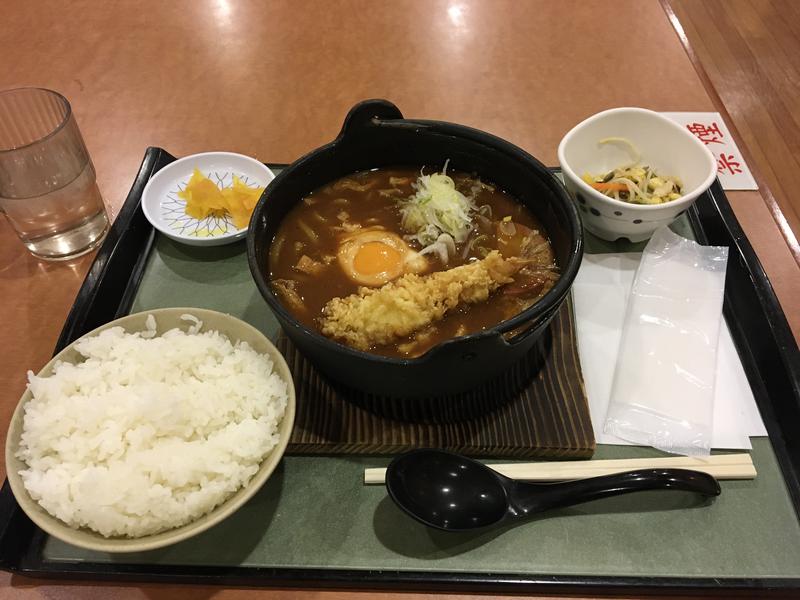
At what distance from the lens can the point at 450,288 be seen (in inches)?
63.6

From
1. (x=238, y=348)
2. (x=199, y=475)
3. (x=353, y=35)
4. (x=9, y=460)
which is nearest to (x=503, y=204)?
(x=238, y=348)

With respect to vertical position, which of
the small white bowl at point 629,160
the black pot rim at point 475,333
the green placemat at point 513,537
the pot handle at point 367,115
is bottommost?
the green placemat at point 513,537

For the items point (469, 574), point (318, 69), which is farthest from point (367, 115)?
point (318, 69)

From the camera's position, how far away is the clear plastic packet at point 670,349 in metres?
1.63

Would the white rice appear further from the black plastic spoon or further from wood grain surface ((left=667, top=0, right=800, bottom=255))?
wood grain surface ((left=667, top=0, right=800, bottom=255))

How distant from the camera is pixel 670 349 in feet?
5.86

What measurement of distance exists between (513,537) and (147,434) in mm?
962

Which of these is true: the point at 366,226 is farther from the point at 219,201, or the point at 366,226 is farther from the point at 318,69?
Result: the point at 318,69

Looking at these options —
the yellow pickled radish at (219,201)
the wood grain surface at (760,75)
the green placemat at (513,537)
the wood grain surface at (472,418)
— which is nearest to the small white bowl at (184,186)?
the yellow pickled radish at (219,201)

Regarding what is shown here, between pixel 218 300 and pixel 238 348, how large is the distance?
449 mm

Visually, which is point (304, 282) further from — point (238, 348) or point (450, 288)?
point (450, 288)

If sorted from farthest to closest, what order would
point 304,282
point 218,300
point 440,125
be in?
1. point 218,300
2. point 440,125
3. point 304,282

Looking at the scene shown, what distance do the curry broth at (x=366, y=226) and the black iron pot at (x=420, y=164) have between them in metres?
0.04

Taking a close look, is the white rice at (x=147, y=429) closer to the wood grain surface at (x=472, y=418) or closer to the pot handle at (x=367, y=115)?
the wood grain surface at (x=472, y=418)
